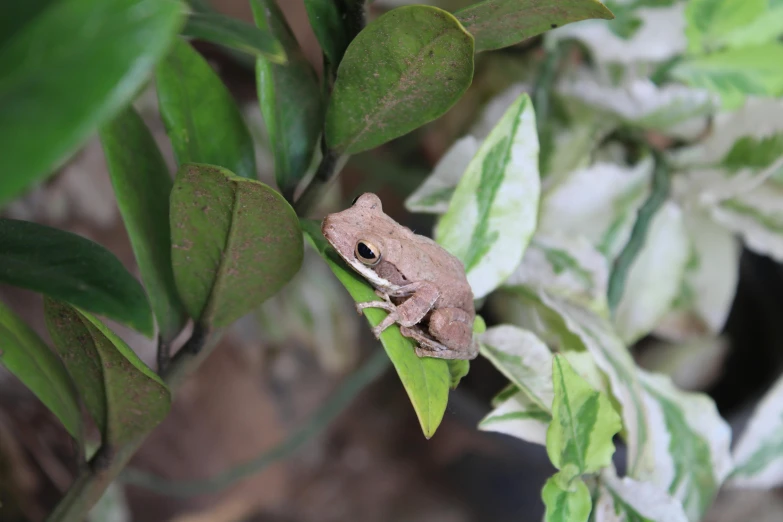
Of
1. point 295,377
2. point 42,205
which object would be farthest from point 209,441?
→ point 42,205

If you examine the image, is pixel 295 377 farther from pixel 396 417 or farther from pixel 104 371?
pixel 104 371

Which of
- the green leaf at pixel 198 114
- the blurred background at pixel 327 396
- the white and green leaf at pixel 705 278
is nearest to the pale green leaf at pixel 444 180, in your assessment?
the green leaf at pixel 198 114

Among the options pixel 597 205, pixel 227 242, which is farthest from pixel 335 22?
pixel 597 205

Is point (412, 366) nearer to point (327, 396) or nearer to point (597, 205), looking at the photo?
point (597, 205)

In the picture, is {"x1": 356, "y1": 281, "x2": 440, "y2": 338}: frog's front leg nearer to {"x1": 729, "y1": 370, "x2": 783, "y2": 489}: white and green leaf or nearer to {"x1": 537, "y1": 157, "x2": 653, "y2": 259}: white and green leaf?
{"x1": 537, "y1": 157, "x2": 653, "y2": 259}: white and green leaf

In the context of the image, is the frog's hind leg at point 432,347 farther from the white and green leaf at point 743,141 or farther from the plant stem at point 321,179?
the white and green leaf at point 743,141
